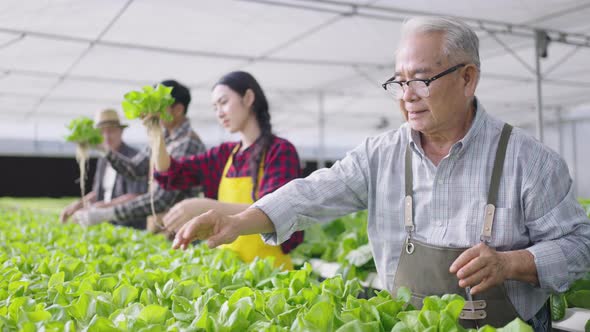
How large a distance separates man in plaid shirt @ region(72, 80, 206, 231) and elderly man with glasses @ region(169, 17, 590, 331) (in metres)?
1.65

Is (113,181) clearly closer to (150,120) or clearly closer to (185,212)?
(150,120)

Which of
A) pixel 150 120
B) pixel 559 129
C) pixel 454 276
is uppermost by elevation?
pixel 150 120

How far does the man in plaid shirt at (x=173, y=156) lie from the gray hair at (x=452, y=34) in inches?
75.8

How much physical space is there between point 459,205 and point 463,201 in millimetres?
17

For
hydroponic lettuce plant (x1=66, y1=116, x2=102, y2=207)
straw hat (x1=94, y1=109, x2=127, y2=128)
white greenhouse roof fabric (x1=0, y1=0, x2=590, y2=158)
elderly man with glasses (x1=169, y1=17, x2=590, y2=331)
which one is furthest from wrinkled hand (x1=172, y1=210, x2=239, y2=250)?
white greenhouse roof fabric (x1=0, y1=0, x2=590, y2=158)

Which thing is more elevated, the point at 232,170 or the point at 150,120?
the point at 150,120

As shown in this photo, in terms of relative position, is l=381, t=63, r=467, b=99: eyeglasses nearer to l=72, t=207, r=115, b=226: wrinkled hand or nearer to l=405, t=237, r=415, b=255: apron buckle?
l=405, t=237, r=415, b=255: apron buckle

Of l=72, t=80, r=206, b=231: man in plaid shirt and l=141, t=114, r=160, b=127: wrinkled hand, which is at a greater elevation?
l=141, t=114, r=160, b=127: wrinkled hand

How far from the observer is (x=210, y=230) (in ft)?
5.20

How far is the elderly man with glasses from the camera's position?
1580 millimetres

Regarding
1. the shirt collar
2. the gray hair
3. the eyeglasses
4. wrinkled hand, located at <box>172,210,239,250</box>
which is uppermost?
the gray hair

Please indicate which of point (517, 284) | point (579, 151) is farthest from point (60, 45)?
point (579, 151)

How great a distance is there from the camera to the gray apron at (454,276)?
1585mm

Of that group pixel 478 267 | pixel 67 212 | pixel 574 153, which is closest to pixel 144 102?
pixel 478 267
